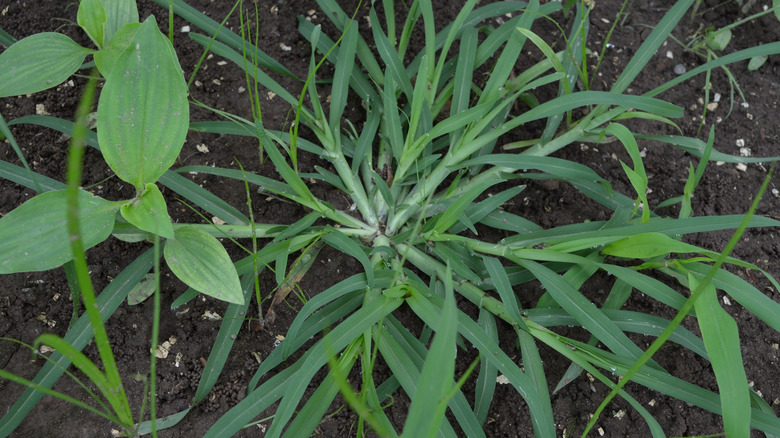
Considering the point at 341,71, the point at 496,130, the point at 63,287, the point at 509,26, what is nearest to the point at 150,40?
the point at 341,71

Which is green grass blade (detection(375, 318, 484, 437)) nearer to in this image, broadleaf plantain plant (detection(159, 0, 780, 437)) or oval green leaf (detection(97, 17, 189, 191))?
broadleaf plantain plant (detection(159, 0, 780, 437))

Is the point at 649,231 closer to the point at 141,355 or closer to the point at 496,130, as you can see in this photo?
the point at 496,130

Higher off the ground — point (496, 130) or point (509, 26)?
point (509, 26)

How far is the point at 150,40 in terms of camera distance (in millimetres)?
914

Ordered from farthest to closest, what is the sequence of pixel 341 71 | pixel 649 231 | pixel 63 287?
pixel 341 71
pixel 63 287
pixel 649 231

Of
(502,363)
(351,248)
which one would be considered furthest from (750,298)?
(351,248)

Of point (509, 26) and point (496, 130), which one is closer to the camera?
point (496, 130)

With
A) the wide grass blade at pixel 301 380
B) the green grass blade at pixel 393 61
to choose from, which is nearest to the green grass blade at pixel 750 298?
the wide grass blade at pixel 301 380

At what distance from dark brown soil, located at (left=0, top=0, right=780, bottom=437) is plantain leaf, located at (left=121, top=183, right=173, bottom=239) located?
14.5 inches

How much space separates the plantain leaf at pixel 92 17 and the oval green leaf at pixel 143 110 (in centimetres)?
30

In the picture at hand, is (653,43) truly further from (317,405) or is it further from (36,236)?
(36,236)

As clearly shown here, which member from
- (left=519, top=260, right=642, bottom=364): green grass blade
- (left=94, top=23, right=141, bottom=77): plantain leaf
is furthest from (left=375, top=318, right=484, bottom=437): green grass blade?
(left=94, top=23, right=141, bottom=77): plantain leaf

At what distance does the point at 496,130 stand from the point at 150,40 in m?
0.74

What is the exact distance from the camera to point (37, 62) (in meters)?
1.12
